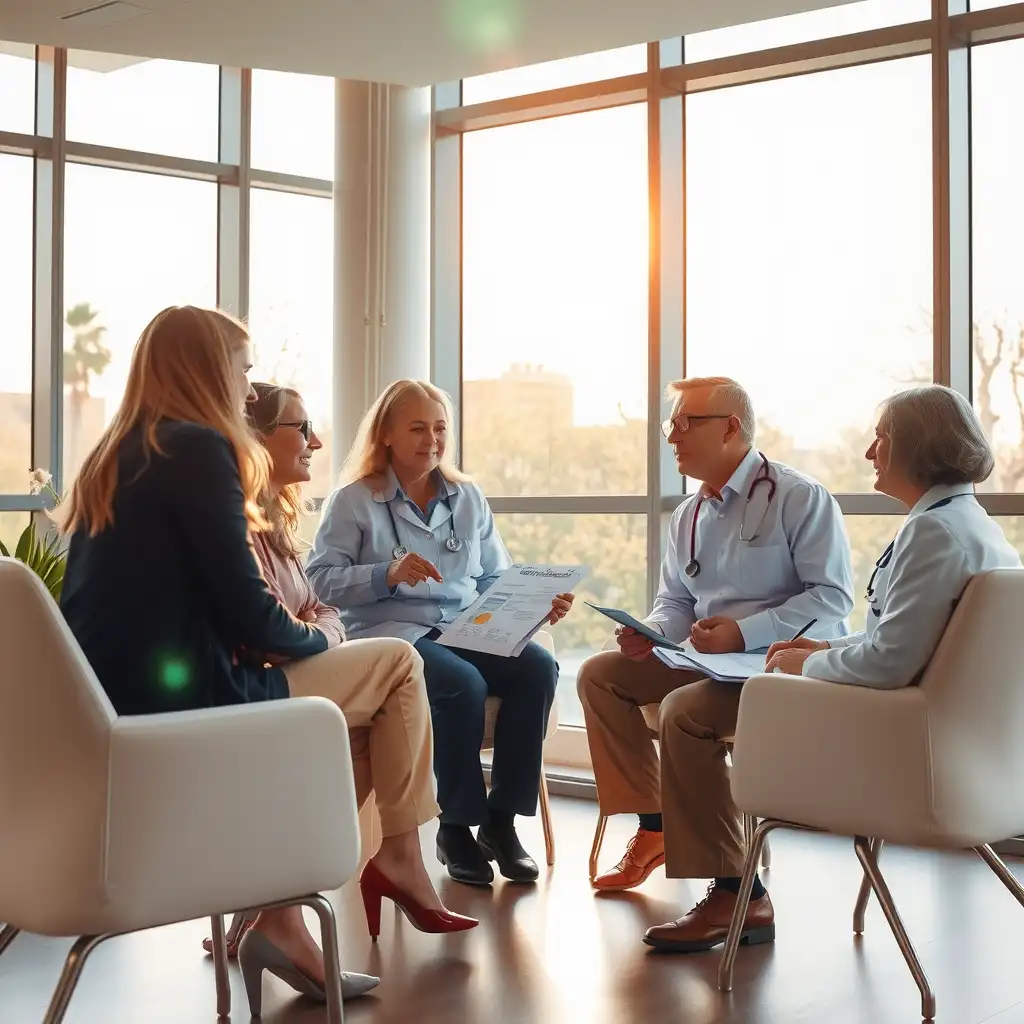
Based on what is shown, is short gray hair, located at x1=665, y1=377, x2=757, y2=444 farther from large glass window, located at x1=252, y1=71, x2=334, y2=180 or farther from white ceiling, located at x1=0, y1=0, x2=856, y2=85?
large glass window, located at x1=252, y1=71, x2=334, y2=180

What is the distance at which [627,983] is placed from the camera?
2.82m

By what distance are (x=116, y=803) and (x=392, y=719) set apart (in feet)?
3.47

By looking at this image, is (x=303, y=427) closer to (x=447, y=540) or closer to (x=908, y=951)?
(x=447, y=540)

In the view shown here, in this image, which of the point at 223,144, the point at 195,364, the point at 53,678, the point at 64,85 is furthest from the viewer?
the point at 223,144

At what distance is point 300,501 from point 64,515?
1193 mm

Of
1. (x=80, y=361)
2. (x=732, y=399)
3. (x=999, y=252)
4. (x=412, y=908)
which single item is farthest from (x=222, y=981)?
(x=80, y=361)

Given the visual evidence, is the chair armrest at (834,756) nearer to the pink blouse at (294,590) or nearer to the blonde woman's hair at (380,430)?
the pink blouse at (294,590)

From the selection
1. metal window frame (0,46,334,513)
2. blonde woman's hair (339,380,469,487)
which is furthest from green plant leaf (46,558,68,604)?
blonde woman's hair (339,380,469,487)

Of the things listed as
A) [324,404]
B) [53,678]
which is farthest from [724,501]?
[324,404]

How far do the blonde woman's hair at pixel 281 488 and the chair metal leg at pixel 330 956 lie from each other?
3.76ft

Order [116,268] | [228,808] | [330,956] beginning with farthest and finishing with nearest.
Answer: [116,268], [330,956], [228,808]

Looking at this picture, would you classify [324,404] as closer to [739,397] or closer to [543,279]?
[543,279]

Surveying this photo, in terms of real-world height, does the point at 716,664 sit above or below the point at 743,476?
below

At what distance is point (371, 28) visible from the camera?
14.9 ft
